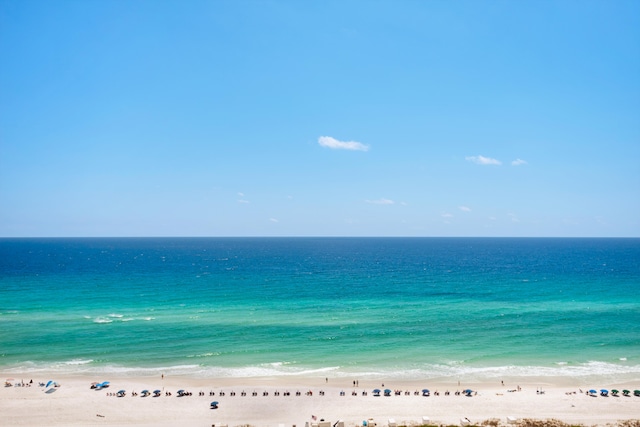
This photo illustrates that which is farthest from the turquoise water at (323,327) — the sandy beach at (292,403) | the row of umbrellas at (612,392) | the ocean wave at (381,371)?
the row of umbrellas at (612,392)

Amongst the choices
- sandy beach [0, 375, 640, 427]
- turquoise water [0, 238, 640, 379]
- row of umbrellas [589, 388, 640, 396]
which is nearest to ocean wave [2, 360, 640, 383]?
turquoise water [0, 238, 640, 379]

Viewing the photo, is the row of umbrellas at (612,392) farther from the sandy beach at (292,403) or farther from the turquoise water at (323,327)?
the turquoise water at (323,327)

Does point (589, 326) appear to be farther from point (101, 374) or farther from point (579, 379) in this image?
point (101, 374)

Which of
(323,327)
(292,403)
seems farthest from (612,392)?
(323,327)

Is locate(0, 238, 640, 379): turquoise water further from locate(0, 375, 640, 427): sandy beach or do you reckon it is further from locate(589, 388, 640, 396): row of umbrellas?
locate(589, 388, 640, 396): row of umbrellas

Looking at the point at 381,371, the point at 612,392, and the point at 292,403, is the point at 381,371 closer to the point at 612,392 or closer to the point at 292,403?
the point at 292,403

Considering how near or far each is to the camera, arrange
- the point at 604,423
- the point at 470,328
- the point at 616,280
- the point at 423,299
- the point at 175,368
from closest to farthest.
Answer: the point at 604,423 < the point at 175,368 < the point at 470,328 < the point at 423,299 < the point at 616,280

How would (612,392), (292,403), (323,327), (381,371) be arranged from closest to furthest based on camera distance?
(292,403) < (612,392) < (381,371) < (323,327)

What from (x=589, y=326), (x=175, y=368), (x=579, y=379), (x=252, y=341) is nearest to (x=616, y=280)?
(x=589, y=326)

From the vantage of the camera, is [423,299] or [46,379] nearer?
[46,379]
